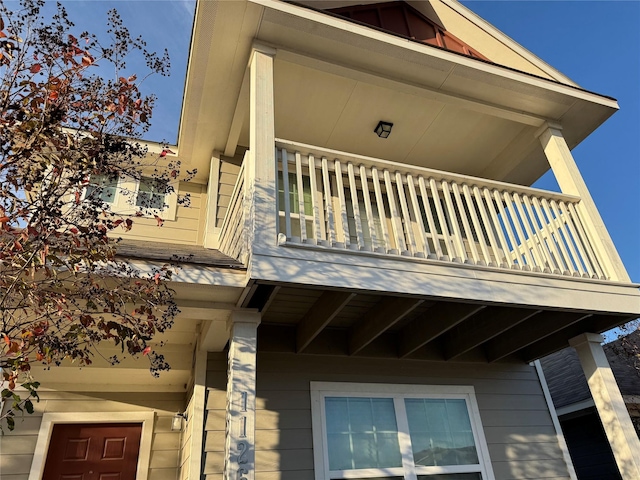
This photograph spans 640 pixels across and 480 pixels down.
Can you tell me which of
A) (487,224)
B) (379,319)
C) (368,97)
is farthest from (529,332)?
(368,97)

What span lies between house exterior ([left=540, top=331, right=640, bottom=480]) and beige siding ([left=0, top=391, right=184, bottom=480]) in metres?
6.54

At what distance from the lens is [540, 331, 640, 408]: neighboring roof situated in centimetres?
761

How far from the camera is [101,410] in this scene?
4355 millimetres

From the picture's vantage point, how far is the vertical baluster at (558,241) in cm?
389

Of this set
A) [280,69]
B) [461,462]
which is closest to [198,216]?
[280,69]

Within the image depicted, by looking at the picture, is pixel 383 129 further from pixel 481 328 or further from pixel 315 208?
pixel 481 328

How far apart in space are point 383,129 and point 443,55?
1162 millimetres

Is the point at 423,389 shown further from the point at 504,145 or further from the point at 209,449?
the point at 504,145

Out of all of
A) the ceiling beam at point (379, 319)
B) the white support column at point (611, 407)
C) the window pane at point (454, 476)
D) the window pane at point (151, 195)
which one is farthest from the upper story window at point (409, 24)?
the window pane at point (454, 476)

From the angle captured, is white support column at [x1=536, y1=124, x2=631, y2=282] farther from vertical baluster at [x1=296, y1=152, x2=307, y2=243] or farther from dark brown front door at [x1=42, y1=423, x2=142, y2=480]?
dark brown front door at [x1=42, y1=423, x2=142, y2=480]

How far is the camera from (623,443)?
11.9 ft

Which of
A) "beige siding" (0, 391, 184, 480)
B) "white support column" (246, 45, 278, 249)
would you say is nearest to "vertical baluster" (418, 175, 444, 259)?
"white support column" (246, 45, 278, 249)

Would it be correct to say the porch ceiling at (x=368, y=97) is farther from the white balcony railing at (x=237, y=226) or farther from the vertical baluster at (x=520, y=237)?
the vertical baluster at (x=520, y=237)

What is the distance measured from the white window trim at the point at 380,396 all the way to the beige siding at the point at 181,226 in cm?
218
